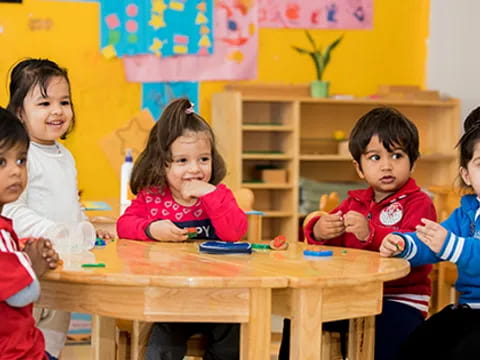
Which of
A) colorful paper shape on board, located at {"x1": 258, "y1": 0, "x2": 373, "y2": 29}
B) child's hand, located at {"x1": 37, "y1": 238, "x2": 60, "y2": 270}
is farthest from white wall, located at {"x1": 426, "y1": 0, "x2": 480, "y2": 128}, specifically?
child's hand, located at {"x1": 37, "y1": 238, "x2": 60, "y2": 270}

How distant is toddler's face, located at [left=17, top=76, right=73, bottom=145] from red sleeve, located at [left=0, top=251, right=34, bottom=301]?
812mm

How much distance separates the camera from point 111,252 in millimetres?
2113

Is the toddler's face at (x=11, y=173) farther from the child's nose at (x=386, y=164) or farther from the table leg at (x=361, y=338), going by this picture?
the child's nose at (x=386, y=164)

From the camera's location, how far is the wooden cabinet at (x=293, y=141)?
5207 millimetres

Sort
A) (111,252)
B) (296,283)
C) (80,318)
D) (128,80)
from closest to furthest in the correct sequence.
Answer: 1. (296,283)
2. (111,252)
3. (80,318)
4. (128,80)

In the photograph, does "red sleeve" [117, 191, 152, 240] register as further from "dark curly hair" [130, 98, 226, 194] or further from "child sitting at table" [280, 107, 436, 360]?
"child sitting at table" [280, 107, 436, 360]

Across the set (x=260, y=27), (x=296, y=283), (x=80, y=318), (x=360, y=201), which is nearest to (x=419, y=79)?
(x=260, y=27)

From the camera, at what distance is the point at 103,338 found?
233 cm

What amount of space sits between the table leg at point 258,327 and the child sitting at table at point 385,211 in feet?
1.89

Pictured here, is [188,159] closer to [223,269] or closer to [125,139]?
[223,269]

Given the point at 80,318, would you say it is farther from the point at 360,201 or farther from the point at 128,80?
the point at 360,201

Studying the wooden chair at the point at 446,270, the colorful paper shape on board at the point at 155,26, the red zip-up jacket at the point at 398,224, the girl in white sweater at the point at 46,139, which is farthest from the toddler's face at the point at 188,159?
the colorful paper shape on board at the point at 155,26

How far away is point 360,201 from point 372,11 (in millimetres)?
3433

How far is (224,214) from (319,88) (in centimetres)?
299
